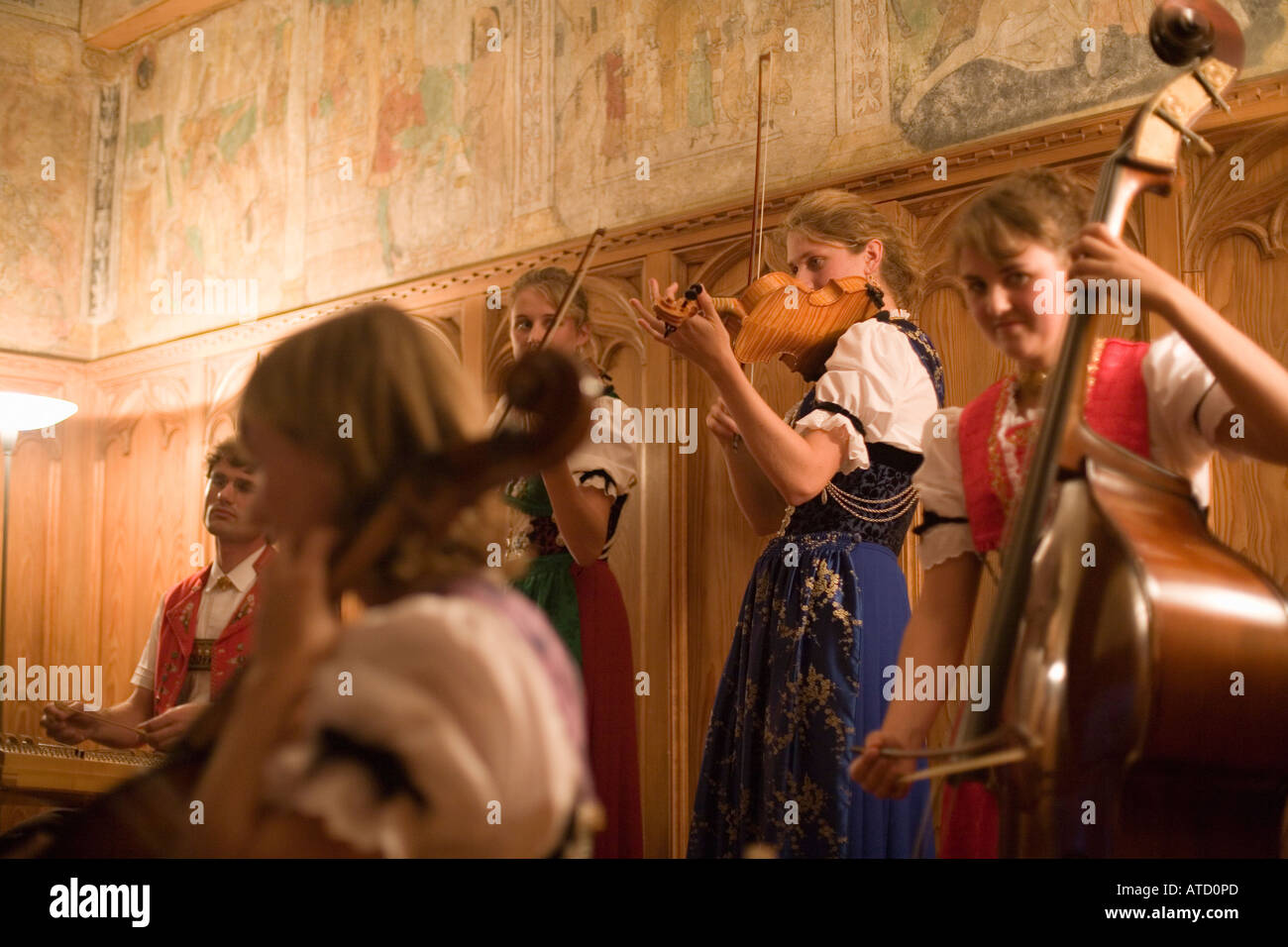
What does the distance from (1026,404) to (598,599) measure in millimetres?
1481

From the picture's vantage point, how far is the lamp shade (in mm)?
5641

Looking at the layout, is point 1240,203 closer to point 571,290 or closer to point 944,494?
point 944,494

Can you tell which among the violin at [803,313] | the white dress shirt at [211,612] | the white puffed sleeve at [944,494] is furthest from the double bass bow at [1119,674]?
the white dress shirt at [211,612]

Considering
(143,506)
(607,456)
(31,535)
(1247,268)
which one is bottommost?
(607,456)

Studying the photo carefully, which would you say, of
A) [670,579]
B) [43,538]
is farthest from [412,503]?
[43,538]

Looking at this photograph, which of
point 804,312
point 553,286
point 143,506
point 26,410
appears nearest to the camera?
point 804,312

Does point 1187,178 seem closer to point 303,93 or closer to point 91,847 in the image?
point 91,847

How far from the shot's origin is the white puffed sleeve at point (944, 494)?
2.00 meters

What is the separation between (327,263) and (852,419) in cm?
360

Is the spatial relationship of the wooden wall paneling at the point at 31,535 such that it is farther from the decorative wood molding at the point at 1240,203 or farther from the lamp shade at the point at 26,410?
the decorative wood molding at the point at 1240,203

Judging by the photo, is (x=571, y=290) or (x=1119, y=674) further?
(x=571, y=290)

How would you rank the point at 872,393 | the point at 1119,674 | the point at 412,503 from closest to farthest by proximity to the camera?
the point at 412,503
the point at 1119,674
the point at 872,393

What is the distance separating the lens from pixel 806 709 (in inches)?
96.9

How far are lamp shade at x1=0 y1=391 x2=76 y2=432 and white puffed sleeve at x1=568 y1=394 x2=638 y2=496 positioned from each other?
3.53 metres
